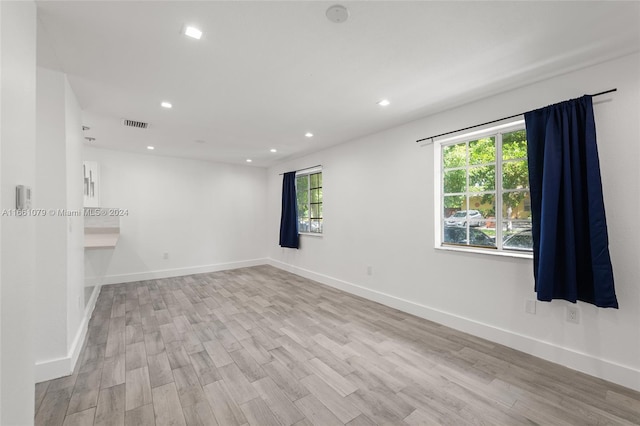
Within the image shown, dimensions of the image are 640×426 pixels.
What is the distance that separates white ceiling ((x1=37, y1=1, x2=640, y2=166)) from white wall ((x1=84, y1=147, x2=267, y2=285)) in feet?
6.72

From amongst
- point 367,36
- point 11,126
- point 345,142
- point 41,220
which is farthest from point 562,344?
point 41,220

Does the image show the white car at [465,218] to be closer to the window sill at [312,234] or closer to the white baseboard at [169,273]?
the window sill at [312,234]

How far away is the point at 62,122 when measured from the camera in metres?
2.14

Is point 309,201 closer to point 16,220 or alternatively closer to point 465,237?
point 465,237

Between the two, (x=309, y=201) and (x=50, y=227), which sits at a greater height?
(x=309, y=201)

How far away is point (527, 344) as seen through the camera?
94.7 inches

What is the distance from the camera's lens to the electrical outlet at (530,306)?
7.80 ft

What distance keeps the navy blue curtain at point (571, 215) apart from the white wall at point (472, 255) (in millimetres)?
117

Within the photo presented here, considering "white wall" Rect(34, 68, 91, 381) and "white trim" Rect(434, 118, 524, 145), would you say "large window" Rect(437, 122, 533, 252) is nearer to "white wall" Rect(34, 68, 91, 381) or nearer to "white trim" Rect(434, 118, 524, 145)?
"white trim" Rect(434, 118, 524, 145)

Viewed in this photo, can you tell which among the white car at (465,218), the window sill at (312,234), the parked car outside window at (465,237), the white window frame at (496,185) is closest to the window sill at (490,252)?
the white window frame at (496,185)

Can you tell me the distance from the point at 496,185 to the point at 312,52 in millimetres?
2182

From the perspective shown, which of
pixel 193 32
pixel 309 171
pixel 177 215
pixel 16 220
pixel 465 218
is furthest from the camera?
pixel 177 215

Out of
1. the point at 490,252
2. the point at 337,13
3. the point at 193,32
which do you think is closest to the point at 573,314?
the point at 490,252

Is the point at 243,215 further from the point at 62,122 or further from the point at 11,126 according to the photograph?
the point at 11,126
